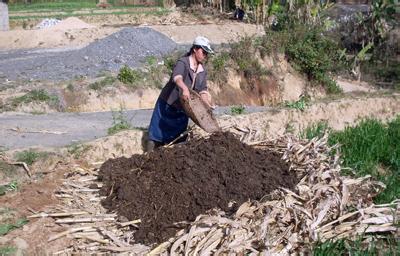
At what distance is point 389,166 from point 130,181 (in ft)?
11.8

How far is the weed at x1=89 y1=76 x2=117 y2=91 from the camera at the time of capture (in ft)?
41.7

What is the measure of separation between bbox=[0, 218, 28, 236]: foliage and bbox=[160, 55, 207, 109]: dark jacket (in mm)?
2464

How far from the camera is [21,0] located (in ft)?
121

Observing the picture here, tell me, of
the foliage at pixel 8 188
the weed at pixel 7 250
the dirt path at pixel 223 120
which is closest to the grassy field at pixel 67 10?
the dirt path at pixel 223 120

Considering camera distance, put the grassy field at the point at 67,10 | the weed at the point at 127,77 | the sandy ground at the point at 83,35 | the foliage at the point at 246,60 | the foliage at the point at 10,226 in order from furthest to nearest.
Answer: the grassy field at the point at 67,10 < the sandy ground at the point at 83,35 < the foliage at the point at 246,60 < the weed at the point at 127,77 < the foliage at the point at 10,226

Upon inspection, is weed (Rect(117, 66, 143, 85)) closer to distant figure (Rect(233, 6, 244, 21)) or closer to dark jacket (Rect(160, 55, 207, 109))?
dark jacket (Rect(160, 55, 207, 109))

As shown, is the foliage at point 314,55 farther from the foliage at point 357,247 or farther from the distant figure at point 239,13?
the foliage at point 357,247

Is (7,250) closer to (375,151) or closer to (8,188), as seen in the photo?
(8,188)

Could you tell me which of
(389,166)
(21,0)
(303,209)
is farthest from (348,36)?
(21,0)

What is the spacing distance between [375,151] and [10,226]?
486 cm

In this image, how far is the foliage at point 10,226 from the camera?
573 centimetres

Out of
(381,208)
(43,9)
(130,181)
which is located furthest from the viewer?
(43,9)

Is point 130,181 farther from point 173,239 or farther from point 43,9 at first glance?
point 43,9

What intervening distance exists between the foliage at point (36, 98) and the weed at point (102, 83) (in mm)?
1010
